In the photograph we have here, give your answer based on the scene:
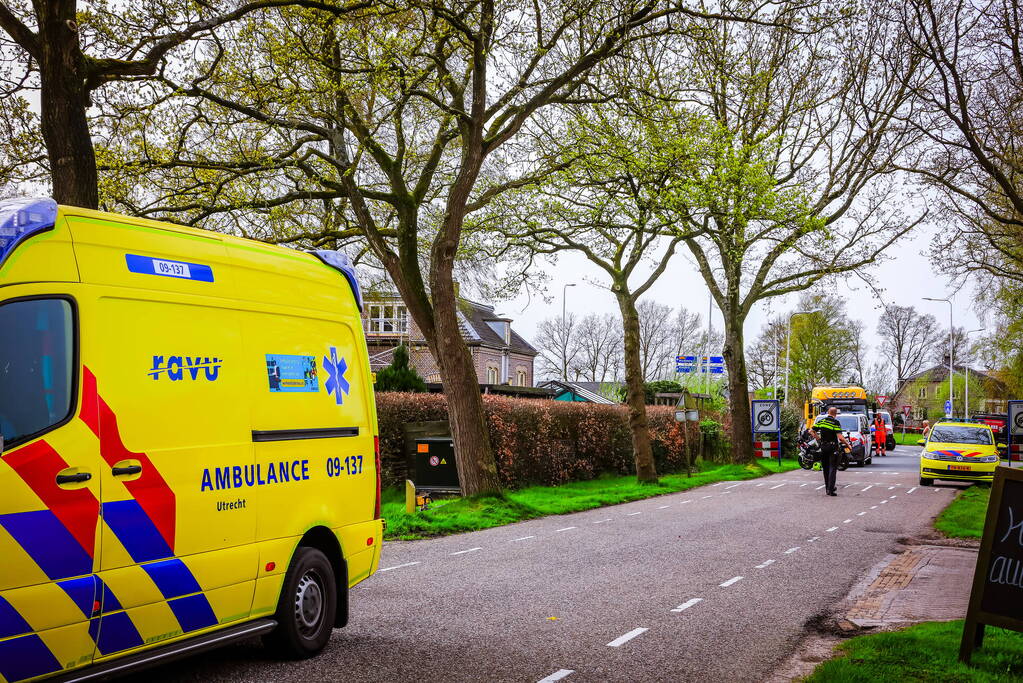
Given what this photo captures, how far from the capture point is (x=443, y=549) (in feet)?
41.2

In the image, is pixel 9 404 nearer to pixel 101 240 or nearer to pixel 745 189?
pixel 101 240

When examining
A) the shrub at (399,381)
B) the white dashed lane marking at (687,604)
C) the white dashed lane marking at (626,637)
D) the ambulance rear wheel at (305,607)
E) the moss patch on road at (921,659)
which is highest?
the shrub at (399,381)

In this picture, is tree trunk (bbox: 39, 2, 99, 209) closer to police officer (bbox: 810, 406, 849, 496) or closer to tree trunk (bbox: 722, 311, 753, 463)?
police officer (bbox: 810, 406, 849, 496)

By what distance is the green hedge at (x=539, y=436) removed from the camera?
21.5 m

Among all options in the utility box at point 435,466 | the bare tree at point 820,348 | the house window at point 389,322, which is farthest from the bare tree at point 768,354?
the utility box at point 435,466

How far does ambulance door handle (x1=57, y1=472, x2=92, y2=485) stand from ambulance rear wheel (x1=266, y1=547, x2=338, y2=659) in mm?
1846

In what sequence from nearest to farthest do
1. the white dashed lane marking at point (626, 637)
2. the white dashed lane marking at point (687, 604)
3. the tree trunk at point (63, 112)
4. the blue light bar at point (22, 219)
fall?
the blue light bar at point (22, 219)
the white dashed lane marking at point (626, 637)
the white dashed lane marking at point (687, 604)
the tree trunk at point (63, 112)

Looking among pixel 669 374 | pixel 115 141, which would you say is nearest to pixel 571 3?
pixel 115 141

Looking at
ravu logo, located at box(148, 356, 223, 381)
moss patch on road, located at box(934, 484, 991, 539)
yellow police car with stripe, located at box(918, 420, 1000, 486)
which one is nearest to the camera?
ravu logo, located at box(148, 356, 223, 381)

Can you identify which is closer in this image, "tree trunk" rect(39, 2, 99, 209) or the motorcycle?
"tree trunk" rect(39, 2, 99, 209)

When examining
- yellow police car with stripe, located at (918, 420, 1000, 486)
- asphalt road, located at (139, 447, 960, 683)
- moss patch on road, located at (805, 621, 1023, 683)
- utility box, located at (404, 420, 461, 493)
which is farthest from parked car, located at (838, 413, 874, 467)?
moss patch on road, located at (805, 621, 1023, 683)

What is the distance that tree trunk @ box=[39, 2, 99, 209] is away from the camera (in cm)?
1016

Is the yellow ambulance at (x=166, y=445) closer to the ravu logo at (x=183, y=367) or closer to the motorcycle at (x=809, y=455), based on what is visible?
the ravu logo at (x=183, y=367)

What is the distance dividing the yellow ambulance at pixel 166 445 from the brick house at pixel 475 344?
46.7m
